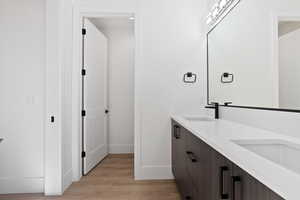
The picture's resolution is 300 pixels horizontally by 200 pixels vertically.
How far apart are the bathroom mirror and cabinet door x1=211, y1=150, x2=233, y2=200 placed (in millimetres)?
569

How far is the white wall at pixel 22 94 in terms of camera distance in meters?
2.44

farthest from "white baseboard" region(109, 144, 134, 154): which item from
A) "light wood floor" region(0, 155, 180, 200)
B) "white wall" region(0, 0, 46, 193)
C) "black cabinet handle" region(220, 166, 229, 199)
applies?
"black cabinet handle" region(220, 166, 229, 199)

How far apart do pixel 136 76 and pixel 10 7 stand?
170 centimetres

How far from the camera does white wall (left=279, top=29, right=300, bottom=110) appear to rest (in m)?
1.18

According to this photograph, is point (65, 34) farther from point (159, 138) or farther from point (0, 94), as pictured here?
point (159, 138)

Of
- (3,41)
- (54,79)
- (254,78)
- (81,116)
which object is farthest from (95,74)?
(254,78)

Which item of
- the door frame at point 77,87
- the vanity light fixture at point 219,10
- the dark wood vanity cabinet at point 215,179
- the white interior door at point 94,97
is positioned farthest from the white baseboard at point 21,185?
the vanity light fixture at point 219,10

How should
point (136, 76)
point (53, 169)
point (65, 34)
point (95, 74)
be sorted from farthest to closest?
1. point (95, 74)
2. point (136, 76)
3. point (65, 34)
4. point (53, 169)

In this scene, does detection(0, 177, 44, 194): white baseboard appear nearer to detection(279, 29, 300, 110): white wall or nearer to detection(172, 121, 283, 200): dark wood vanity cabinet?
detection(172, 121, 283, 200): dark wood vanity cabinet

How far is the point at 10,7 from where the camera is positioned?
97.2 inches

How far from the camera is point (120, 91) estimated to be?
427 cm

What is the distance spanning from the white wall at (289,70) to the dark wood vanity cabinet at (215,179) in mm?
572

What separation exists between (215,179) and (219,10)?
6.59 ft

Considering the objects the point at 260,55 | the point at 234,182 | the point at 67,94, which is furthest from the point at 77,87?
the point at 234,182
